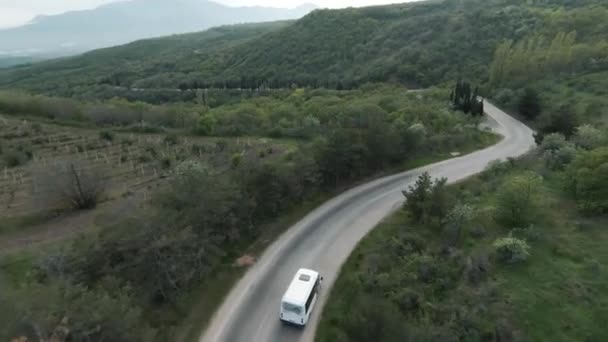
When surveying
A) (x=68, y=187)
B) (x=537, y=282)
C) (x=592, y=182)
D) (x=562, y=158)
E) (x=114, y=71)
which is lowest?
(x=537, y=282)

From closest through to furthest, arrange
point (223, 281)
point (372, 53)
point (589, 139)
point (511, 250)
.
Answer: point (511, 250) → point (223, 281) → point (589, 139) → point (372, 53)

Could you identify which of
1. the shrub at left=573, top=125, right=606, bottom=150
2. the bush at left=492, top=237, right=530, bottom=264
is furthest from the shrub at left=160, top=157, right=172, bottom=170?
the shrub at left=573, top=125, right=606, bottom=150

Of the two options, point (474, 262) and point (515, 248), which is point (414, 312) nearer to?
point (474, 262)

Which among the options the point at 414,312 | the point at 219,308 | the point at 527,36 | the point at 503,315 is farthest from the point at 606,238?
the point at 527,36

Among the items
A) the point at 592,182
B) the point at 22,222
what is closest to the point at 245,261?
the point at 22,222

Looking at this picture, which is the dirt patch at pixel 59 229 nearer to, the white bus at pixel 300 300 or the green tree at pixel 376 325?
the white bus at pixel 300 300

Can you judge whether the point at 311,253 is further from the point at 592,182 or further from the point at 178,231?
the point at 592,182
